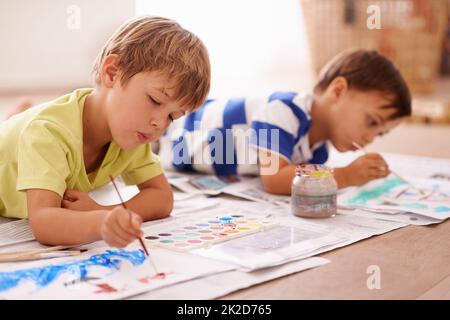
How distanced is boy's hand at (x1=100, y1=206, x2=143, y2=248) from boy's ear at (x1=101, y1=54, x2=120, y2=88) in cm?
29

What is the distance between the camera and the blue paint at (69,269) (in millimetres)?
803

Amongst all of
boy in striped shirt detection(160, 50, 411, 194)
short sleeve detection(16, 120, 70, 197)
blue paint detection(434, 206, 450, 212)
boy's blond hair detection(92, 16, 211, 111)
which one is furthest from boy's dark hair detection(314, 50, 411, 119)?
short sleeve detection(16, 120, 70, 197)

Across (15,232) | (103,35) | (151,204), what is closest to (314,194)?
(151,204)

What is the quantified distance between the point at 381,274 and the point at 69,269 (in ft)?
1.37

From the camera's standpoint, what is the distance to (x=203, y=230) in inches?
42.1

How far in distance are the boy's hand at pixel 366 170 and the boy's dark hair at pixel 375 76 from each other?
136 mm

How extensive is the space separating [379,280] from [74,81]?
2.00 meters

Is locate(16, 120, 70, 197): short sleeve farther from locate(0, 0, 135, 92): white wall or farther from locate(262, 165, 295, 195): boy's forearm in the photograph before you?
locate(0, 0, 135, 92): white wall

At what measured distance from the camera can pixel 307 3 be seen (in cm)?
297

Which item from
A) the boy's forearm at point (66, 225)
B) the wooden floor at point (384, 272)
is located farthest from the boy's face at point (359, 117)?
the boy's forearm at point (66, 225)

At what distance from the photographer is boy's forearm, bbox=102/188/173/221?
1116 millimetres

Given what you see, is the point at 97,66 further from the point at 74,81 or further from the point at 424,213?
the point at 74,81

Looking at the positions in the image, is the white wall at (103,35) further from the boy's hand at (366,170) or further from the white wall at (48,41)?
the boy's hand at (366,170)

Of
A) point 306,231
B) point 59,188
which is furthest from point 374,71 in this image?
point 59,188
